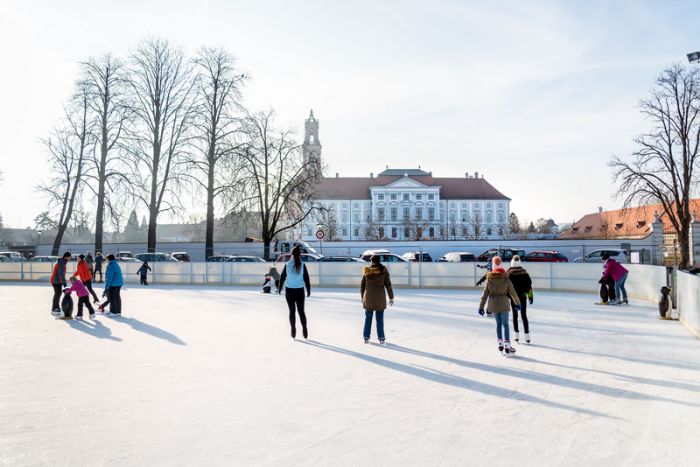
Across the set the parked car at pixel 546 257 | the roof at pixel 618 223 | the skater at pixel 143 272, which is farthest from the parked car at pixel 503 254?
the roof at pixel 618 223

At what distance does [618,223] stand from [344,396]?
78782mm

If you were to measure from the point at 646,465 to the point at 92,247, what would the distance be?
1892 inches

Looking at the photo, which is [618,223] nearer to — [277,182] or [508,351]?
[277,182]

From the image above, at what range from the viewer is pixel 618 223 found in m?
76.4

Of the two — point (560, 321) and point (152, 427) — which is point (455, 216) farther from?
point (152, 427)

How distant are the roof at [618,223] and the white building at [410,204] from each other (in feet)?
46.8

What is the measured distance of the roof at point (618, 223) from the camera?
66944 millimetres

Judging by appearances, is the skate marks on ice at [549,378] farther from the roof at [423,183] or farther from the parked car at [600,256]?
the roof at [423,183]

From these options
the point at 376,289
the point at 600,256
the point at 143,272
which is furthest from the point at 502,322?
the point at 600,256

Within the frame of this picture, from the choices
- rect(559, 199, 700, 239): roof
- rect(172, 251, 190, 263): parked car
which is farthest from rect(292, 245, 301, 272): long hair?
rect(559, 199, 700, 239): roof

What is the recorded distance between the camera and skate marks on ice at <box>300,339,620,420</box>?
613cm

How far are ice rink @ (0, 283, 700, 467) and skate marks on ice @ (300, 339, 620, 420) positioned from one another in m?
0.03

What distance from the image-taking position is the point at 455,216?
103 metres

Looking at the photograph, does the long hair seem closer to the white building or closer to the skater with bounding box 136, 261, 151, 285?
the skater with bounding box 136, 261, 151, 285
